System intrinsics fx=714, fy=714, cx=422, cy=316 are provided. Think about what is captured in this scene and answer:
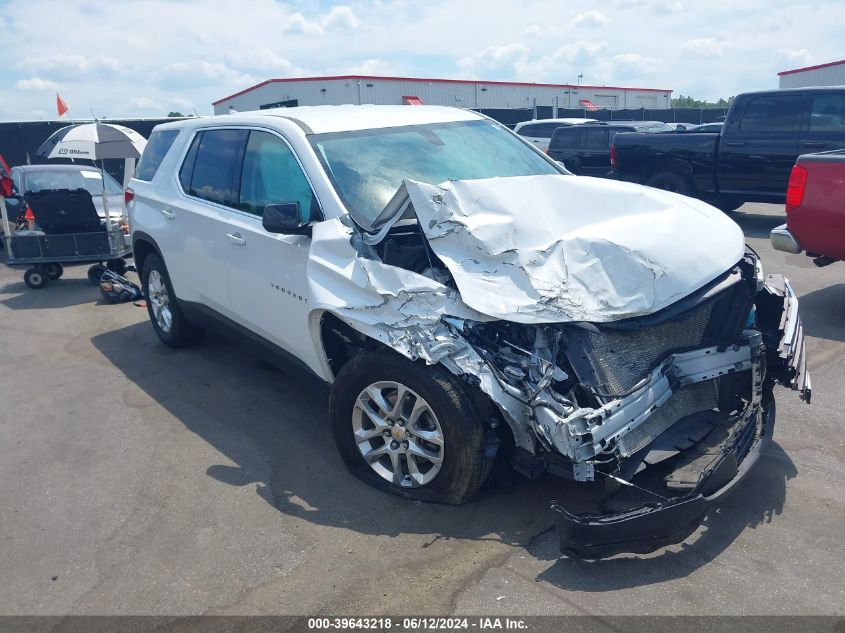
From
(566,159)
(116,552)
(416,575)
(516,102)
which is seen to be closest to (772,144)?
(566,159)

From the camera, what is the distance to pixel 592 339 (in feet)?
10.7

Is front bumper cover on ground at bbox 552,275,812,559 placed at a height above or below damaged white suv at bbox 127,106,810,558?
below

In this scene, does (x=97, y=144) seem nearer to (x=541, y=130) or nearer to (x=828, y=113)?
(x=828, y=113)

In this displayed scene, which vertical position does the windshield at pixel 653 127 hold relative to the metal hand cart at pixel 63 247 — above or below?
above

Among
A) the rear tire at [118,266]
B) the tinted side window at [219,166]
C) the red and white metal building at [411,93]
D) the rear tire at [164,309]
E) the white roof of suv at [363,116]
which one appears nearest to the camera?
the white roof of suv at [363,116]

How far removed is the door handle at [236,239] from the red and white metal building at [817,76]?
108ft

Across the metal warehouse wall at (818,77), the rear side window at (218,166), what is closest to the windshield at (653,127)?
the rear side window at (218,166)

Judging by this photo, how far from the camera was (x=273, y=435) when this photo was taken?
4812 millimetres

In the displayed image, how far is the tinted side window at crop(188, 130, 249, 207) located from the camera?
16.5 ft

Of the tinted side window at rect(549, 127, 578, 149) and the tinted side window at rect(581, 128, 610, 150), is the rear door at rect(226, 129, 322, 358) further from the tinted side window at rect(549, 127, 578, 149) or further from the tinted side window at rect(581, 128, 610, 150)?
the tinted side window at rect(549, 127, 578, 149)

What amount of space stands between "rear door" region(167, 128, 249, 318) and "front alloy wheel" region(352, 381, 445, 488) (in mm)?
1760

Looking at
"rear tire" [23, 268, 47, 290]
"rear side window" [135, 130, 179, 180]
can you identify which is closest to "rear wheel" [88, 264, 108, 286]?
"rear tire" [23, 268, 47, 290]

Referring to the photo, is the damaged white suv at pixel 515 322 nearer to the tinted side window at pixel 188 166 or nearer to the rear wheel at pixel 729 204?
the tinted side window at pixel 188 166

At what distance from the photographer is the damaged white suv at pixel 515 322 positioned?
3217mm
